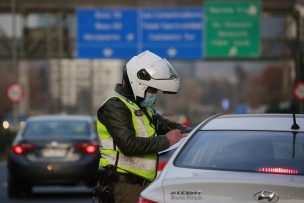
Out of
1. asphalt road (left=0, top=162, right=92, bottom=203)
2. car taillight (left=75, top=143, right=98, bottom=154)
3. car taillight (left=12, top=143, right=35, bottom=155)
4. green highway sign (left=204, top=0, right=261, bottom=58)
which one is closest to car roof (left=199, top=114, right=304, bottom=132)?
asphalt road (left=0, top=162, right=92, bottom=203)

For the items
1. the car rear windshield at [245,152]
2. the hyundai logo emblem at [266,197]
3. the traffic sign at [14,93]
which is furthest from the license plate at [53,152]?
the traffic sign at [14,93]

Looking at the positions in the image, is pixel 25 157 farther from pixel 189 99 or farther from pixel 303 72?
pixel 189 99

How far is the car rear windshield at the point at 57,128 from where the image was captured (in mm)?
18844

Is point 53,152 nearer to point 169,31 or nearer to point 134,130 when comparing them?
point 134,130

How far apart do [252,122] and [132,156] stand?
84cm

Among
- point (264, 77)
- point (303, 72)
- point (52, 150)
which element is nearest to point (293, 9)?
point (303, 72)

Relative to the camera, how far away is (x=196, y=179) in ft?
21.4

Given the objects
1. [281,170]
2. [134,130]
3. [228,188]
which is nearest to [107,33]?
[134,130]

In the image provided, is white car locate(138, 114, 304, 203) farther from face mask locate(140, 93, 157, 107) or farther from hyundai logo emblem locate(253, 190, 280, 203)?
face mask locate(140, 93, 157, 107)

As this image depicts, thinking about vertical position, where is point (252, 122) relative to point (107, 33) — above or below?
above

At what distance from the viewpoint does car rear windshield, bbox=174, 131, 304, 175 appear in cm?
678

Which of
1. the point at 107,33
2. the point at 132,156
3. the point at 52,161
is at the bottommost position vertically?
the point at 107,33

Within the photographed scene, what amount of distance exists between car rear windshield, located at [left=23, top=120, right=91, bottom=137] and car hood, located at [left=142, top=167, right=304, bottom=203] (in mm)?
12276

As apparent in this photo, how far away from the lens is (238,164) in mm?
6824
